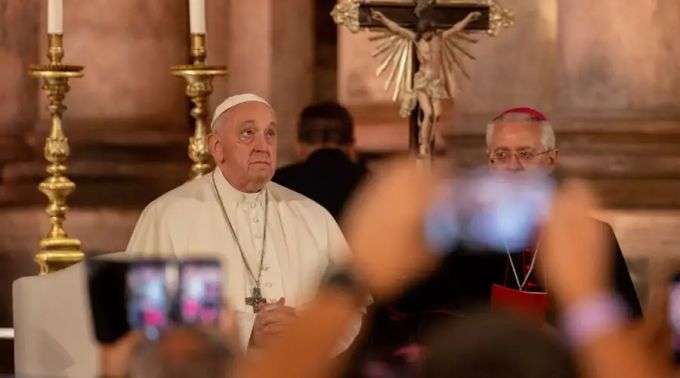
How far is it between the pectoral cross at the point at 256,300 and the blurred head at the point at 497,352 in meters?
3.58

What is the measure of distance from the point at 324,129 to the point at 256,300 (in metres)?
2.02

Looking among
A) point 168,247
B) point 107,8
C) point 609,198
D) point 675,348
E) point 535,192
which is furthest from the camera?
point 107,8

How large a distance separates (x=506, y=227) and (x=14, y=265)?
659 centimetres

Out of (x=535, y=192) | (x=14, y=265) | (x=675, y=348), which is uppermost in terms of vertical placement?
(x=535, y=192)

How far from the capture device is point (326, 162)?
7.78 meters

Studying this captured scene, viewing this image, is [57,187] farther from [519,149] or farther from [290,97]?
[290,97]

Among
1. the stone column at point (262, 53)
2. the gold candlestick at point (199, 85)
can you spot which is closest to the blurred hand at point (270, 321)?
the gold candlestick at point (199, 85)

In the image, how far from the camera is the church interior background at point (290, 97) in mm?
9133

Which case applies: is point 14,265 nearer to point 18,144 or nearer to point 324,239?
point 18,144

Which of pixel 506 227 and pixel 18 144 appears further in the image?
pixel 18 144

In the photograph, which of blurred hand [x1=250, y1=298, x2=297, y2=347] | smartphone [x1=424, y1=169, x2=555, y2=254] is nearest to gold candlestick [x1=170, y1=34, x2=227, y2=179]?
blurred hand [x1=250, y1=298, x2=297, y2=347]

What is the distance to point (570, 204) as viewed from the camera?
2.79m

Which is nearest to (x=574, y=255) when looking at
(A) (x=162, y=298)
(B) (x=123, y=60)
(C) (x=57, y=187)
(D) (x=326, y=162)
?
(A) (x=162, y=298)

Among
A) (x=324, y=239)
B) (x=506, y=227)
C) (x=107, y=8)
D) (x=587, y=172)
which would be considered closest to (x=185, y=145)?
(x=107, y=8)
